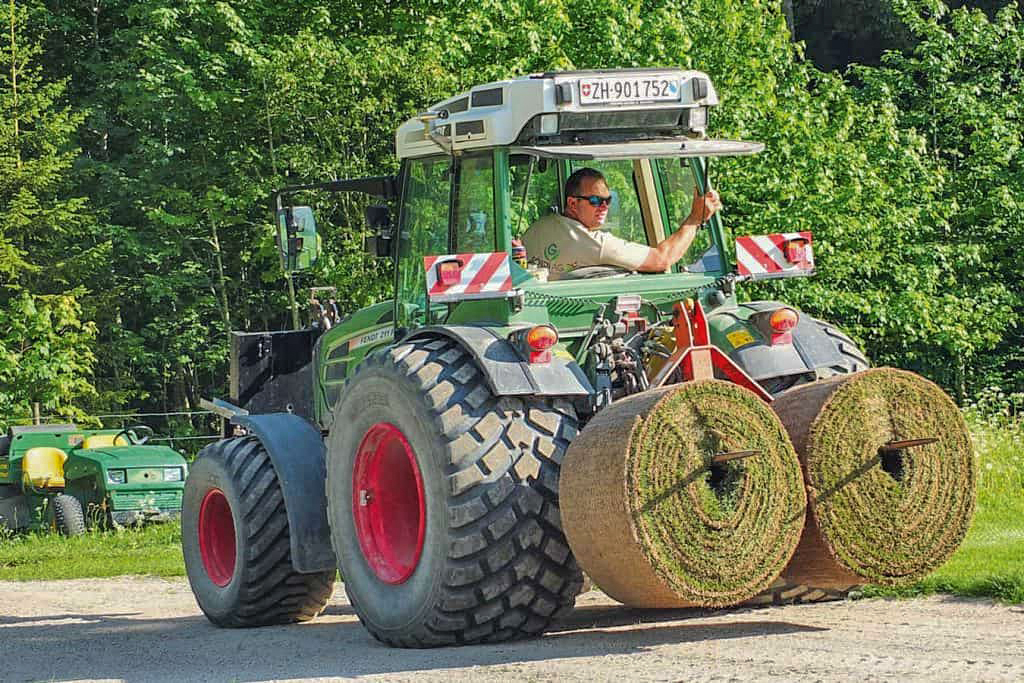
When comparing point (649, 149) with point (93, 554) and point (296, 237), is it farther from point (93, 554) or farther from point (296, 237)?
point (93, 554)

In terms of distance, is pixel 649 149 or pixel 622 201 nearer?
pixel 649 149

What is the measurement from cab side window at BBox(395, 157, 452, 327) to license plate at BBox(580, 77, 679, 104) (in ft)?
3.43

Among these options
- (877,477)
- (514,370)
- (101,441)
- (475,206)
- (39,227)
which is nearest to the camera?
(877,477)

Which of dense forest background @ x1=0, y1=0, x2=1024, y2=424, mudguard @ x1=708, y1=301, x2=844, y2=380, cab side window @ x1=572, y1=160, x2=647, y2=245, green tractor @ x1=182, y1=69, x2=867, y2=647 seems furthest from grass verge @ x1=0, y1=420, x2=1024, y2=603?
dense forest background @ x1=0, y1=0, x2=1024, y2=424

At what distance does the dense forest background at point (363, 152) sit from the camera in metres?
26.3

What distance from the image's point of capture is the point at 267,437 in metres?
9.88

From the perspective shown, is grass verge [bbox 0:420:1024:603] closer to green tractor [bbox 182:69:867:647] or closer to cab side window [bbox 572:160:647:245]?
green tractor [bbox 182:69:867:647]

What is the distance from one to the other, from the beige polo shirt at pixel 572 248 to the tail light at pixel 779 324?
2.52 feet

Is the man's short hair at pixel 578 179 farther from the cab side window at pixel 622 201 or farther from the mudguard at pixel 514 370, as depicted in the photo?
the mudguard at pixel 514 370

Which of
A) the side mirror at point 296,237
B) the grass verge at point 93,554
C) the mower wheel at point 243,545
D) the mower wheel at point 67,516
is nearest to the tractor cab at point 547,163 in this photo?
the side mirror at point 296,237

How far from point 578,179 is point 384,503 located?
78.8 inches

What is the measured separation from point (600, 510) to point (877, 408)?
1.41m

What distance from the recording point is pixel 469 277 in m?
8.27

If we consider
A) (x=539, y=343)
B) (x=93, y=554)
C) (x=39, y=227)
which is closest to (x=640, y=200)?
(x=539, y=343)
